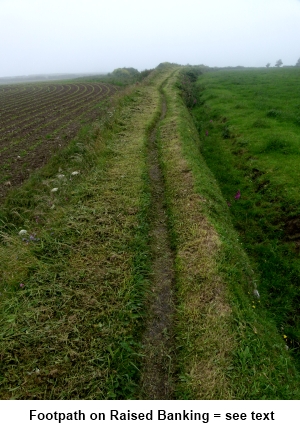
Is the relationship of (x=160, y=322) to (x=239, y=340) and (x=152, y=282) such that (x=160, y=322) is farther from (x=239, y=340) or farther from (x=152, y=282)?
(x=239, y=340)

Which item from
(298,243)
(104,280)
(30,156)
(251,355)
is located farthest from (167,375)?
(30,156)

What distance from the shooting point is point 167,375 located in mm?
4707

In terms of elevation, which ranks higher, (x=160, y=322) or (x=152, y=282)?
(x=152, y=282)

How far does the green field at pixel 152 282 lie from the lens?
4520 millimetres

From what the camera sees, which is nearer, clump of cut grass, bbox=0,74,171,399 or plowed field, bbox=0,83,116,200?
clump of cut grass, bbox=0,74,171,399

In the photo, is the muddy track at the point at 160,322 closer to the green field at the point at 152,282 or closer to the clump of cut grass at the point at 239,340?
the green field at the point at 152,282

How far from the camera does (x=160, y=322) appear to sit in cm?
560

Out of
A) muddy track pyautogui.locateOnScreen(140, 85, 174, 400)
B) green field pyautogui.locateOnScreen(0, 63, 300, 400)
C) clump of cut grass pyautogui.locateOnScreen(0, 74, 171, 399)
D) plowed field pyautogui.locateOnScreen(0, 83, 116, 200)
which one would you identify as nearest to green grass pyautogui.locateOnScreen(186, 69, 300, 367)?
green field pyautogui.locateOnScreen(0, 63, 300, 400)

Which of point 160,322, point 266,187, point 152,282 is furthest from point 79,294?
point 266,187

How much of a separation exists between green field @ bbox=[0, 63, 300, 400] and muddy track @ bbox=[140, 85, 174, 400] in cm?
3

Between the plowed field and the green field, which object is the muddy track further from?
the plowed field

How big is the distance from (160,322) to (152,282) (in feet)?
3.75

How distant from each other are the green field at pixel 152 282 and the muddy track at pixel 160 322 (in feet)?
0.09

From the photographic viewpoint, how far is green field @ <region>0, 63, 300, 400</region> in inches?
178
